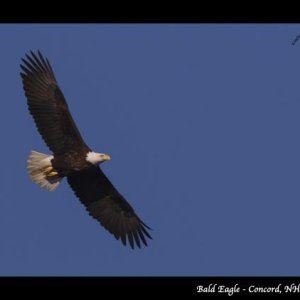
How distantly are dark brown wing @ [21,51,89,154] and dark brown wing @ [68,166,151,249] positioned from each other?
0.61 m

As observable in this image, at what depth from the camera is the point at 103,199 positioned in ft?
56.2

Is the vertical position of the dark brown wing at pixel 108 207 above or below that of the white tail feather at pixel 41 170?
below

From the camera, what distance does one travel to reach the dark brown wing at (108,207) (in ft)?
55.5

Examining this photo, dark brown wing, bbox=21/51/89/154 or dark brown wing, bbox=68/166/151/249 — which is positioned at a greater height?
dark brown wing, bbox=21/51/89/154

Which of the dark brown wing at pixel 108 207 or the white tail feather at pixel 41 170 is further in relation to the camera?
the dark brown wing at pixel 108 207

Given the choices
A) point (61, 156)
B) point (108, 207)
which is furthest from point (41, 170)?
point (108, 207)

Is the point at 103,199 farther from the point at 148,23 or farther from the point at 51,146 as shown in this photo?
the point at 148,23

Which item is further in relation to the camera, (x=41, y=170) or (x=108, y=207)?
(x=108, y=207)

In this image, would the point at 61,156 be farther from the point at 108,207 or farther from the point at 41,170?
the point at 108,207

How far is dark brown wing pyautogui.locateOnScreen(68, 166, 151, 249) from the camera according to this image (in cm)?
1691

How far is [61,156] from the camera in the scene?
53.9 feet

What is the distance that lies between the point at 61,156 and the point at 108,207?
3.88ft
